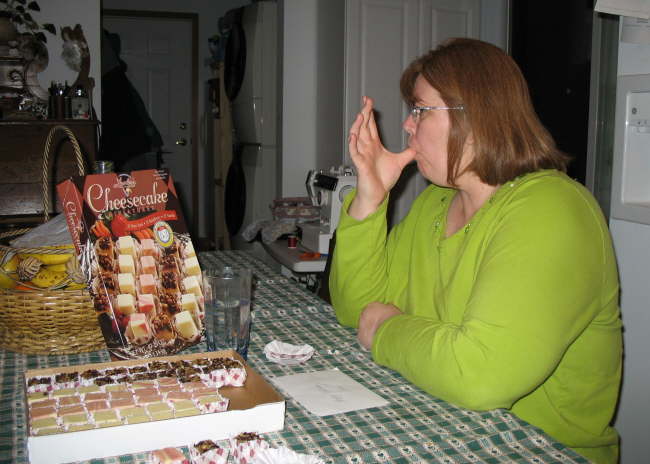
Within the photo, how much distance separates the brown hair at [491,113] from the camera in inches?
49.0

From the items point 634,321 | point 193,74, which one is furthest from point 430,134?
point 193,74

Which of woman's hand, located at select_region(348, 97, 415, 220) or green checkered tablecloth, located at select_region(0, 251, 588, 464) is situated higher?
woman's hand, located at select_region(348, 97, 415, 220)

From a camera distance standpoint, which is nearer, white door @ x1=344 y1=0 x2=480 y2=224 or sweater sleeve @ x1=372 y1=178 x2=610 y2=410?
sweater sleeve @ x1=372 y1=178 x2=610 y2=410

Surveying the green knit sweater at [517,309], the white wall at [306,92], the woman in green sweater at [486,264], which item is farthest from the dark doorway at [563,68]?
the green knit sweater at [517,309]

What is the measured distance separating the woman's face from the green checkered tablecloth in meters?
0.39

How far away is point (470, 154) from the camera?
1.28 m

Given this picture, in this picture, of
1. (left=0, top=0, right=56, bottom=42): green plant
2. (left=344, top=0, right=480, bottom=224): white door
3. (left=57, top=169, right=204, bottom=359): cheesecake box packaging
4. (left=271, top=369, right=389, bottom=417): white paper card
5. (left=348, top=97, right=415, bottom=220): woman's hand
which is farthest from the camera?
(left=0, top=0, right=56, bottom=42): green plant

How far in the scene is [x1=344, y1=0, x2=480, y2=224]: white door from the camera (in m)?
3.49

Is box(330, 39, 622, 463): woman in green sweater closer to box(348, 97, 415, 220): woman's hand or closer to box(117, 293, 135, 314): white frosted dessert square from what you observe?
box(348, 97, 415, 220): woman's hand

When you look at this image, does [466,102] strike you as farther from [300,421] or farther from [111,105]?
[111,105]

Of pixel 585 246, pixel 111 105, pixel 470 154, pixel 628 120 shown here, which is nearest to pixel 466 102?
pixel 470 154

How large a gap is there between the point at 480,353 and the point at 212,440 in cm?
42

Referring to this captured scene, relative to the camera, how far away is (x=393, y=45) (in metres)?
3.56

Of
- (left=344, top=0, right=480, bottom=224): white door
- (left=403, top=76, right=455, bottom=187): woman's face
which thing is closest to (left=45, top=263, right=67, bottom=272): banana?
(left=403, top=76, right=455, bottom=187): woman's face
